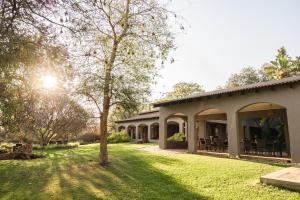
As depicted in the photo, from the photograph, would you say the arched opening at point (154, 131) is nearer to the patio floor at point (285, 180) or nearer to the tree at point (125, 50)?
the tree at point (125, 50)

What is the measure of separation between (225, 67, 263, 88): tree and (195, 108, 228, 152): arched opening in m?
19.6

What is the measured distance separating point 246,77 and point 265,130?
21642mm

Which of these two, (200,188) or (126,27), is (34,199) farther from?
(126,27)

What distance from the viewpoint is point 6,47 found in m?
6.00

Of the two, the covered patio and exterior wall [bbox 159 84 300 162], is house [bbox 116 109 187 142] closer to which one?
the covered patio

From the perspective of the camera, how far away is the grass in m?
6.88

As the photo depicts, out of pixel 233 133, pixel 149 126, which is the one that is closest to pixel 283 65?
pixel 149 126

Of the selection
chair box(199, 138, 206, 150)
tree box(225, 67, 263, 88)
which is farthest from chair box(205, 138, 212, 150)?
tree box(225, 67, 263, 88)

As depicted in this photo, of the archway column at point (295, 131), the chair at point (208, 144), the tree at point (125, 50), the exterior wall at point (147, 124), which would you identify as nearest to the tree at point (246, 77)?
the exterior wall at point (147, 124)

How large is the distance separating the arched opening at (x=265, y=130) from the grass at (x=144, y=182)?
496 centimetres

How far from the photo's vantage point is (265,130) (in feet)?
84.4

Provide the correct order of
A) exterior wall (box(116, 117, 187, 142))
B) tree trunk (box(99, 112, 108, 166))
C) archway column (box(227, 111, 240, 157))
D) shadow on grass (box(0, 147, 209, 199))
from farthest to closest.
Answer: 1. exterior wall (box(116, 117, 187, 142))
2. archway column (box(227, 111, 240, 157))
3. tree trunk (box(99, 112, 108, 166))
4. shadow on grass (box(0, 147, 209, 199))

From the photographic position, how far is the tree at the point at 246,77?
44.5 m

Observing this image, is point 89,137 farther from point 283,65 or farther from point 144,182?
point 144,182
